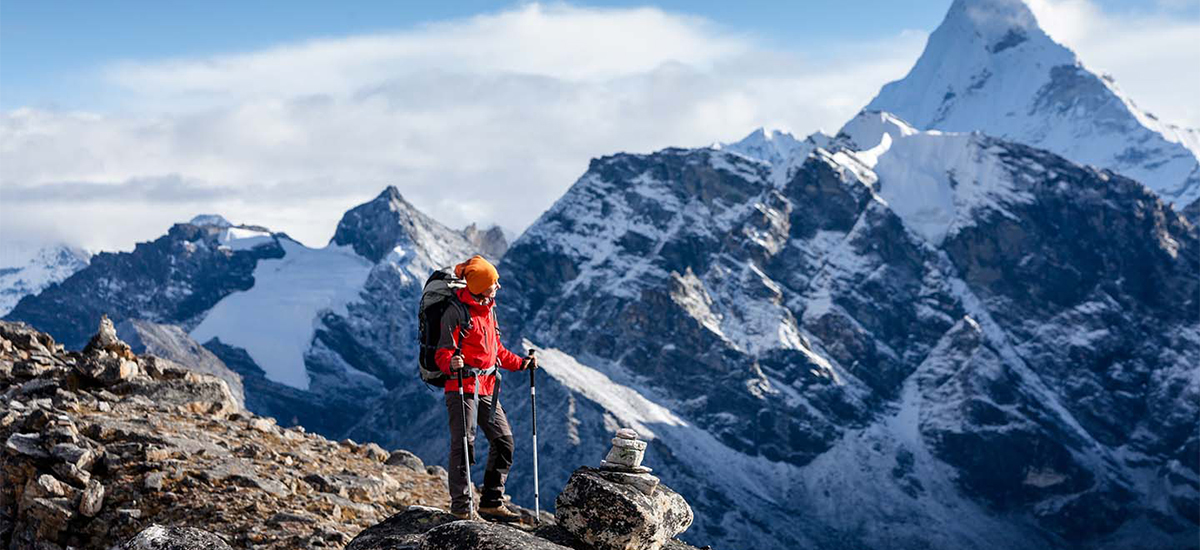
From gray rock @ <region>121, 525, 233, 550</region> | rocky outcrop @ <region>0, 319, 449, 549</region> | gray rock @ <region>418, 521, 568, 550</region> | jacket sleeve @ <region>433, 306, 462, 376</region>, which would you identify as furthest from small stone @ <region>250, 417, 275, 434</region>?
gray rock @ <region>418, 521, 568, 550</region>

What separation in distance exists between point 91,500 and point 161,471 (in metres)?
1.57

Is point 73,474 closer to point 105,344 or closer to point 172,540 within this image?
point 172,540

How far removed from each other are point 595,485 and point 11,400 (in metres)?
17.9

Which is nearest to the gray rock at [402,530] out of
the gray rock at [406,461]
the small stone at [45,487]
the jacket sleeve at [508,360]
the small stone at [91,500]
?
the jacket sleeve at [508,360]

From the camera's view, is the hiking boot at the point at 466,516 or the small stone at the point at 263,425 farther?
the small stone at the point at 263,425

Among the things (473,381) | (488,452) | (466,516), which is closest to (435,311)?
(473,381)

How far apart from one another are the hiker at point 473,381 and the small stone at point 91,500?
6969 mm

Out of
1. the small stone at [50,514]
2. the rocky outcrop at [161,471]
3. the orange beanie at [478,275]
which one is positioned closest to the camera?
the orange beanie at [478,275]

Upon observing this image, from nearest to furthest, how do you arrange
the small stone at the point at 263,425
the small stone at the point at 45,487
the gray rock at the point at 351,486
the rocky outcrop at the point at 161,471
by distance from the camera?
the rocky outcrop at the point at 161,471
the small stone at the point at 45,487
the gray rock at the point at 351,486
the small stone at the point at 263,425

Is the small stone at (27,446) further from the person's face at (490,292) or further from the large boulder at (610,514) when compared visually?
the large boulder at (610,514)

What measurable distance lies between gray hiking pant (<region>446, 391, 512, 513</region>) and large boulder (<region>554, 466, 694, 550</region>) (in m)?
3.11

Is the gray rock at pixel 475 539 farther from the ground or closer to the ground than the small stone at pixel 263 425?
farther from the ground

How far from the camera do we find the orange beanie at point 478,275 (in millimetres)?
24062

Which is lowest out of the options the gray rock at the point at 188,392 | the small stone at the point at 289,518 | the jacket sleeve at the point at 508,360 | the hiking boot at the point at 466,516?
the gray rock at the point at 188,392
